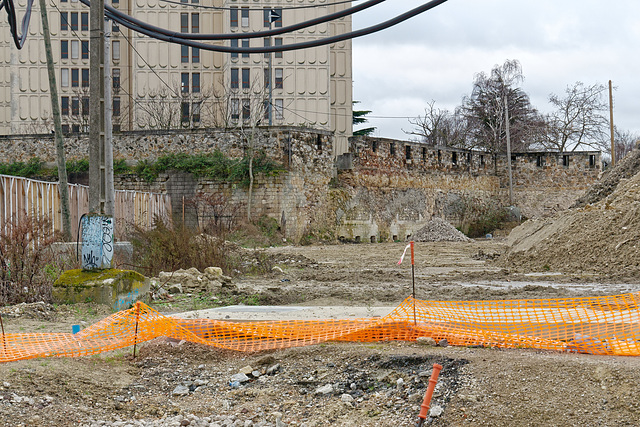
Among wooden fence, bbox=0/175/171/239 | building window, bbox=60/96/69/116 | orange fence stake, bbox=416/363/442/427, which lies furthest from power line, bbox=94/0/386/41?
building window, bbox=60/96/69/116

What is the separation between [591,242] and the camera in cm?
1609

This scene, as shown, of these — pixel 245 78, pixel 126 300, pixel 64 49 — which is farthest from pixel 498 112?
pixel 126 300

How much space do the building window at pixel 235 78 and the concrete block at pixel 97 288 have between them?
139ft

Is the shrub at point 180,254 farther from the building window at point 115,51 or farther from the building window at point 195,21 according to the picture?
the building window at point 115,51

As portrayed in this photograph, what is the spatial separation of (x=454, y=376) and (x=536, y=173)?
1648 inches

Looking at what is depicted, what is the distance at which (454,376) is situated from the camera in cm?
529

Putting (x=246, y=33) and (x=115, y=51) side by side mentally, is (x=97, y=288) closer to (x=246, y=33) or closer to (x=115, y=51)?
(x=246, y=33)

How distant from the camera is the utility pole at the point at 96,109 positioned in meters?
10.5

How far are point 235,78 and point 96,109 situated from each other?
4215 cm

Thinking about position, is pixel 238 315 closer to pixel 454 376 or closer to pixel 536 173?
pixel 454 376

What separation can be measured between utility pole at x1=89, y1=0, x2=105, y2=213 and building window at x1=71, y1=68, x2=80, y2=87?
47597 millimetres

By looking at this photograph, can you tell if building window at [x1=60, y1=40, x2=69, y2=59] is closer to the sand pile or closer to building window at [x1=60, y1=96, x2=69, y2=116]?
building window at [x1=60, y1=96, x2=69, y2=116]

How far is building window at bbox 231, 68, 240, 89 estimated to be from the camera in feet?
169

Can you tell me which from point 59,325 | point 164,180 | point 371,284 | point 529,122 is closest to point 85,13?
point 164,180
